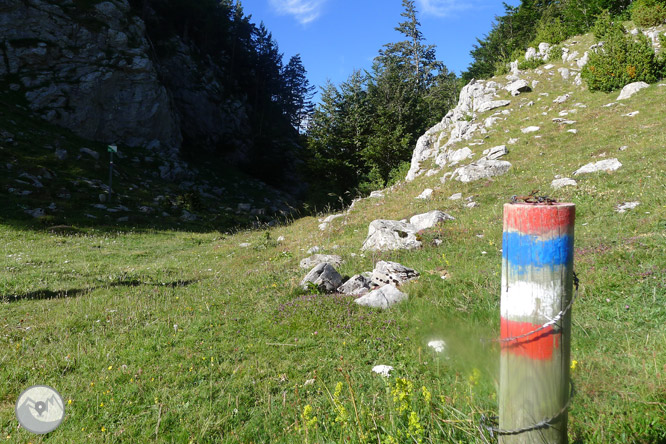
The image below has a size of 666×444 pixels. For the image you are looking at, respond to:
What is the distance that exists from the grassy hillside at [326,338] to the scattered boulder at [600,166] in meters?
0.29

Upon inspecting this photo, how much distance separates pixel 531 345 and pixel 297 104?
258 feet

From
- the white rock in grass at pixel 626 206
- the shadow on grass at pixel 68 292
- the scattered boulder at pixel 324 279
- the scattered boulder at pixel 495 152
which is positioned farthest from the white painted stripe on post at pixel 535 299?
the scattered boulder at pixel 495 152

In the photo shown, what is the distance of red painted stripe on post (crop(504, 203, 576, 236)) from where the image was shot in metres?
1.75

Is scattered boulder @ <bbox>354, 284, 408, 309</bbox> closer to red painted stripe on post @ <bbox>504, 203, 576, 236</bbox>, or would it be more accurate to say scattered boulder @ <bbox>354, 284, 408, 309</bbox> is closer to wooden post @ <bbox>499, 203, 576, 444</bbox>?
wooden post @ <bbox>499, 203, 576, 444</bbox>

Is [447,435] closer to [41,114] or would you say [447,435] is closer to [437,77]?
[41,114]

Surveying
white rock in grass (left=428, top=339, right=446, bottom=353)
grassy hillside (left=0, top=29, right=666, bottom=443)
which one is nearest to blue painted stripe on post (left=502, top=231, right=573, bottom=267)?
grassy hillside (left=0, top=29, right=666, bottom=443)

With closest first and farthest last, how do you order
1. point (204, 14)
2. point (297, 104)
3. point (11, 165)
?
point (11, 165)
point (204, 14)
point (297, 104)

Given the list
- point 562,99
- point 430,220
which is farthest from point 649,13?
point 430,220

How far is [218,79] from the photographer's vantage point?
4916 centimetres

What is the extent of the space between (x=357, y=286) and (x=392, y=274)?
0.73 m

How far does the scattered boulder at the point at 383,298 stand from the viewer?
19.7 ft

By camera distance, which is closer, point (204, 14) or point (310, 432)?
point (310, 432)

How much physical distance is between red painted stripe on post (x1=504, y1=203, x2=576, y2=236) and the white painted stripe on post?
0.91 ft

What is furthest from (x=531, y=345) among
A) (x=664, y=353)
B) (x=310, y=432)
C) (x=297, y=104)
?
(x=297, y=104)
